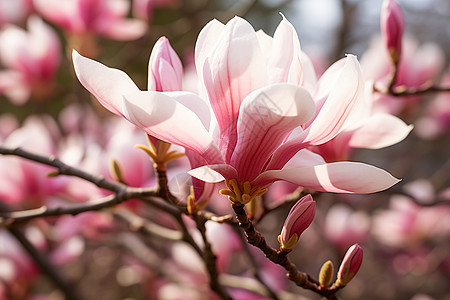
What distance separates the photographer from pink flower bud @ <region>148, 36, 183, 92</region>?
53cm

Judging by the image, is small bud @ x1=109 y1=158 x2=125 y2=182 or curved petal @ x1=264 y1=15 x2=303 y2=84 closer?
curved petal @ x1=264 y1=15 x2=303 y2=84

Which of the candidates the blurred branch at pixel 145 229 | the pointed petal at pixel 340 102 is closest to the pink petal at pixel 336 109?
the pointed petal at pixel 340 102

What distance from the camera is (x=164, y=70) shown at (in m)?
Result: 0.54

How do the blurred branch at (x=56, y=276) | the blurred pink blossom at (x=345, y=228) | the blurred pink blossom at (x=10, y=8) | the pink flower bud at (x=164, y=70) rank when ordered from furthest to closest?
the blurred pink blossom at (x=10, y=8) → the blurred pink blossom at (x=345, y=228) → the blurred branch at (x=56, y=276) → the pink flower bud at (x=164, y=70)

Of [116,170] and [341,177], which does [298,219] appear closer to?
[341,177]

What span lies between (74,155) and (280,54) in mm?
708

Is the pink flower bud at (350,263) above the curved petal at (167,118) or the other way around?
the other way around

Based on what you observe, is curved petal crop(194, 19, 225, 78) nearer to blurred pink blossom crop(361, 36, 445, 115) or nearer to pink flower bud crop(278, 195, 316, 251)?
pink flower bud crop(278, 195, 316, 251)

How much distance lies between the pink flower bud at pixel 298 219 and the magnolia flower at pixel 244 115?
4cm

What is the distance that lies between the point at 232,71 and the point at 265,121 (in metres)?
0.06

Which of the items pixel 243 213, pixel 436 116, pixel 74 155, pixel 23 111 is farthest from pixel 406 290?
pixel 23 111

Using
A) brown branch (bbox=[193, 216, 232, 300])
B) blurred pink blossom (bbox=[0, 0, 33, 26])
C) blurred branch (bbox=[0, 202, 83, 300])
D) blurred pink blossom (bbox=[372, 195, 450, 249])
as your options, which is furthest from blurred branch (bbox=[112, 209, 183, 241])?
blurred pink blossom (bbox=[0, 0, 33, 26])

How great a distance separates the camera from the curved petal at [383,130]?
0.61 meters

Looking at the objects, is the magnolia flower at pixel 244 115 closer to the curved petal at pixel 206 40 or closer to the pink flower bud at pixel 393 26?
the curved petal at pixel 206 40
